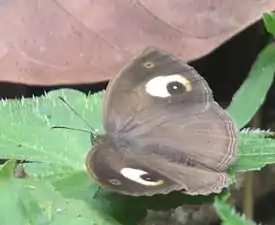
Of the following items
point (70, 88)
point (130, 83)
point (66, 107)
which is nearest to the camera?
point (130, 83)

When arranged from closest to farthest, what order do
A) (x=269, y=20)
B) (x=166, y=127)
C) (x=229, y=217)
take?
(x=229, y=217), (x=166, y=127), (x=269, y=20)

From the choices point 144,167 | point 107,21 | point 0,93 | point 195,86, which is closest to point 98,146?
point 144,167

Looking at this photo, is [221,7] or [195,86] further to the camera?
[221,7]

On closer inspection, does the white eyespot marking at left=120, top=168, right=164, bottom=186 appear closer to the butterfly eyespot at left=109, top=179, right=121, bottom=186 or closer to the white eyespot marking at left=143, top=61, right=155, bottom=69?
the butterfly eyespot at left=109, top=179, right=121, bottom=186

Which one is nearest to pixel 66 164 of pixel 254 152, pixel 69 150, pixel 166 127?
pixel 69 150

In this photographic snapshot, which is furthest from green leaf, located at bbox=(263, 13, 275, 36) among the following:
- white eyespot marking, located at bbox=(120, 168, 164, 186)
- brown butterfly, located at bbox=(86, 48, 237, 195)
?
white eyespot marking, located at bbox=(120, 168, 164, 186)

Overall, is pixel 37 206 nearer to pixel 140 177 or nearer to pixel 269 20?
pixel 140 177

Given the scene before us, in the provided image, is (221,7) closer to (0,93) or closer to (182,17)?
(182,17)
